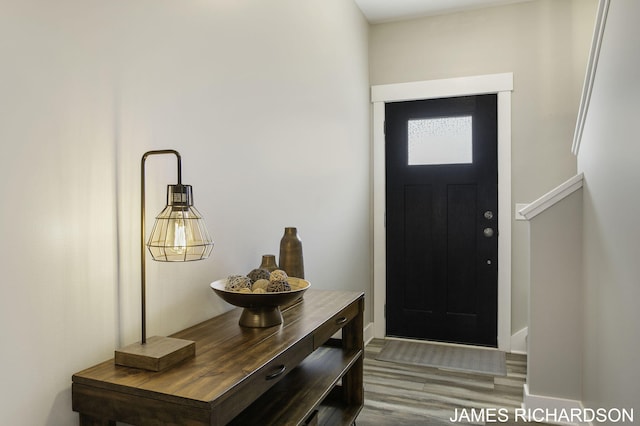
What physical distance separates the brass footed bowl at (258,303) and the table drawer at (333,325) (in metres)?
0.15

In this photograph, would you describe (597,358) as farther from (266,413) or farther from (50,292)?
(50,292)

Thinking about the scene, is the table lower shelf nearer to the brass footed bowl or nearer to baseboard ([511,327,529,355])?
the brass footed bowl

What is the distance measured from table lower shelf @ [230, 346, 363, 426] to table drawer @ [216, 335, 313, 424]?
Answer: 20 cm

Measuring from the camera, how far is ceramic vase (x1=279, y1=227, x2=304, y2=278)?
6.74 feet

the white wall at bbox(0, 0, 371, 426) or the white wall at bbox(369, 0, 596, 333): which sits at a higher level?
the white wall at bbox(369, 0, 596, 333)

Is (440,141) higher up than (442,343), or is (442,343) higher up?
(440,141)

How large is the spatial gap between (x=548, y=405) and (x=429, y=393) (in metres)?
0.66

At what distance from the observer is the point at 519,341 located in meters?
3.62

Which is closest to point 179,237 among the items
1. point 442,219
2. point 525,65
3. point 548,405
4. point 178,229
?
point 178,229

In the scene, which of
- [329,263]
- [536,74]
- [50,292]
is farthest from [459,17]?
[50,292]

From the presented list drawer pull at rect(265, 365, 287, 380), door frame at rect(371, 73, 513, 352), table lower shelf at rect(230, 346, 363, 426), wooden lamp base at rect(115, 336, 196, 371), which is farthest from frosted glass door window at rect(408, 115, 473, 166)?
wooden lamp base at rect(115, 336, 196, 371)

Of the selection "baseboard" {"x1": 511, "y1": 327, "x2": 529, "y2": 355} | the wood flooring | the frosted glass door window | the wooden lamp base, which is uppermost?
the frosted glass door window

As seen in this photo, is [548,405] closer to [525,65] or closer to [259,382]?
[259,382]

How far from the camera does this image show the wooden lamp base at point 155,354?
1.16m
